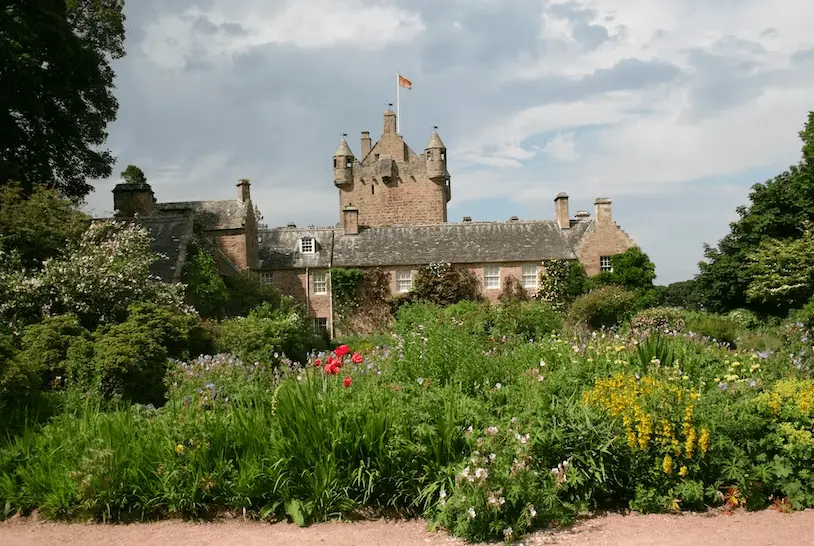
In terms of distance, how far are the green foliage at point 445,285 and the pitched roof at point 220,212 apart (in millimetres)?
8768

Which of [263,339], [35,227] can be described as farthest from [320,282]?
[35,227]

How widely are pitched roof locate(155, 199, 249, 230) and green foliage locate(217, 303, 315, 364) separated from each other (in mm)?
13051

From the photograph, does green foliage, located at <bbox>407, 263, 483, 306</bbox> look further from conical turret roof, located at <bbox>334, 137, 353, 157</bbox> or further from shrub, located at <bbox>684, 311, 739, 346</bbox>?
shrub, located at <bbox>684, 311, 739, 346</bbox>

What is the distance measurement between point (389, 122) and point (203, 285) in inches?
909

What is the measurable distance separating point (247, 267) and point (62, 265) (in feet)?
58.3

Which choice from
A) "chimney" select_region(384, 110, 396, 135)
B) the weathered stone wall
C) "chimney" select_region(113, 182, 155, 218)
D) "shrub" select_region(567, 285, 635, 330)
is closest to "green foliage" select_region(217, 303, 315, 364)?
"chimney" select_region(113, 182, 155, 218)

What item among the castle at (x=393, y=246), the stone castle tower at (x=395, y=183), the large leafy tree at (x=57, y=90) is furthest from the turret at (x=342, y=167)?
the large leafy tree at (x=57, y=90)

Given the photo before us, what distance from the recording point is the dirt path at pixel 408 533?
586 centimetres

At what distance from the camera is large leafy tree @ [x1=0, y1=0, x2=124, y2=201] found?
18750 millimetres

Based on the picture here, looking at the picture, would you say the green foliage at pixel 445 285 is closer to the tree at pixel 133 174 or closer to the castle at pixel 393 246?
the castle at pixel 393 246

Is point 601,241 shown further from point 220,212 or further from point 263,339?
point 263,339

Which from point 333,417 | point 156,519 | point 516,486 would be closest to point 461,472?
point 516,486

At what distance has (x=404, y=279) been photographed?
34.0 m

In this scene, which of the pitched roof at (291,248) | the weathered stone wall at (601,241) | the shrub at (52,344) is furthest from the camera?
the pitched roof at (291,248)
